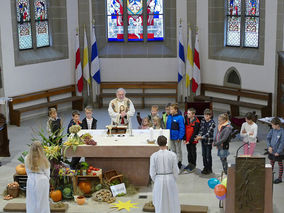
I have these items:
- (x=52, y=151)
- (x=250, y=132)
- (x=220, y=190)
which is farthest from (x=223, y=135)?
(x=52, y=151)

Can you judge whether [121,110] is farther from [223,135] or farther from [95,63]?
[95,63]

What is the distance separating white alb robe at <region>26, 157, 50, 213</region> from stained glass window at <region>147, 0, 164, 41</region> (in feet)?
33.6

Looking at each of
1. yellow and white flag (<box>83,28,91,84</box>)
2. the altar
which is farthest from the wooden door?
yellow and white flag (<box>83,28,91,84</box>)

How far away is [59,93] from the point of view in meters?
18.2

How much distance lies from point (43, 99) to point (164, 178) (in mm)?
9208

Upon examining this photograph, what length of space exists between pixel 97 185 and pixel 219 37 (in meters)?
8.45

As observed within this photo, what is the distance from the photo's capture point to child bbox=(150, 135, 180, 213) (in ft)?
30.6

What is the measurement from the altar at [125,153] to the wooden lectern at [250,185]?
2060 millimetres

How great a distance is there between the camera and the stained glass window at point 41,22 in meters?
18.0

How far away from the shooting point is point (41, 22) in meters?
18.2

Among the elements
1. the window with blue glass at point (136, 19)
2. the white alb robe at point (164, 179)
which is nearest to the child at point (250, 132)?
the white alb robe at point (164, 179)

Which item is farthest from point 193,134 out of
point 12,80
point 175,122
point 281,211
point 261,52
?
point 12,80

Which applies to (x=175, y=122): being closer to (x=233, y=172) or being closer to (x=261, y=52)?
(x=233, y=172)

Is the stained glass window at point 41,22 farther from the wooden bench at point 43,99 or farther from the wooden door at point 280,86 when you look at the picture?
the wooden door at point 280,86
